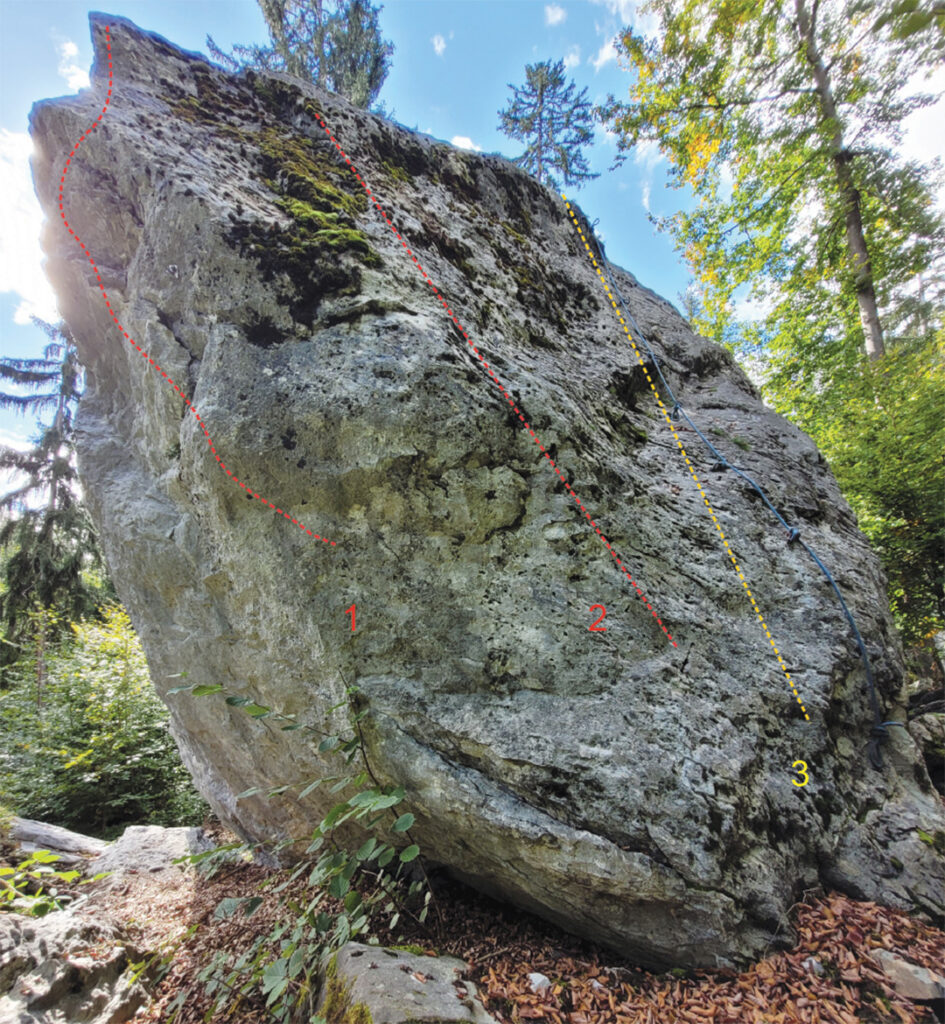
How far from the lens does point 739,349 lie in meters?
13.1

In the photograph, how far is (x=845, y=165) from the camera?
8406mm

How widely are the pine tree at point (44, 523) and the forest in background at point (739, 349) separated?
0.12ft

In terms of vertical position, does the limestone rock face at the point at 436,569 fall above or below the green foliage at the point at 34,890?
above

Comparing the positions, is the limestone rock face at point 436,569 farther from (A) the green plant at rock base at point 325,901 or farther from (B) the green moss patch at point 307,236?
(A) the green plant at rock base at point 325,901

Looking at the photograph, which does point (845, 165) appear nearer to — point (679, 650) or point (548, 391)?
point (548, 391)

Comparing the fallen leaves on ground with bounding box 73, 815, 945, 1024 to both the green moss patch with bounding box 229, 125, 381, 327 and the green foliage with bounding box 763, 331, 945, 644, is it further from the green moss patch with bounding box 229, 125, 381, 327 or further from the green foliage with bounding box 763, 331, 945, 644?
the green foliage with bounding box 763, 331, 945, 644

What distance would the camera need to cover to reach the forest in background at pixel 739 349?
20.8 feet

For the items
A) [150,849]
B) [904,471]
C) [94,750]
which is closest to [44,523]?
[94,750]

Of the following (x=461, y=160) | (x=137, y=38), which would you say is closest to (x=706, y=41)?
(x=461, y=160)

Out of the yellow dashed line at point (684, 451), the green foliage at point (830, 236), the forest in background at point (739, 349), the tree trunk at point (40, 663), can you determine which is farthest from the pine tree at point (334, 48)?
the tree trunk at point (40, 663)

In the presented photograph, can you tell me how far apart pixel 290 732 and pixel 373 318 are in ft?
8.53

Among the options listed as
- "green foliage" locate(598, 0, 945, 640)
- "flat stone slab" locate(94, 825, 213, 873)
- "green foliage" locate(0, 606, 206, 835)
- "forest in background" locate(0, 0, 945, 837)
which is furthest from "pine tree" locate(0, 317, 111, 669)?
"green foliage" locate(598, 0, 945, 640)

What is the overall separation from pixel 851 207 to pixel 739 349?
4754 mm

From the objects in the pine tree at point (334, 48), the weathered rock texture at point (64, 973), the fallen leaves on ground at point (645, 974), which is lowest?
the weathered rock texture at point (64, 973)
